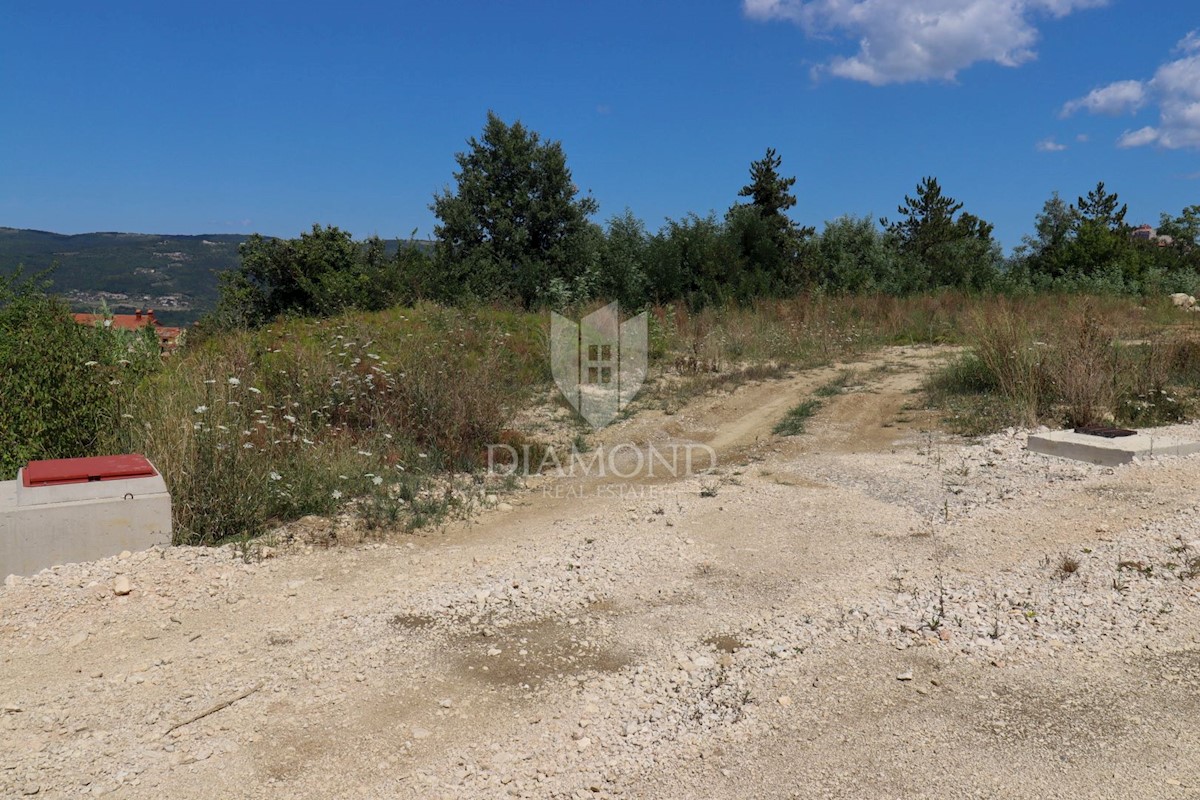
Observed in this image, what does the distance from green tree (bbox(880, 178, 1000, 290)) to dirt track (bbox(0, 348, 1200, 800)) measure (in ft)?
49.9

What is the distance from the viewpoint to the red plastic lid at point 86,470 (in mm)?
4559

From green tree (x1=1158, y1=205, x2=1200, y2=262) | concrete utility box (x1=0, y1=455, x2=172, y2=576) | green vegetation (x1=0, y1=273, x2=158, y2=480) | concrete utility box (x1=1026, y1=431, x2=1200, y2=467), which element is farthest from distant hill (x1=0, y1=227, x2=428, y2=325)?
green tree (x1=1158, y1=205, x2=1200, y2=262)

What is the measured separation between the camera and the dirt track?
9.74 ft

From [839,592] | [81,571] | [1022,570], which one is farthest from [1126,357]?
[81,571]

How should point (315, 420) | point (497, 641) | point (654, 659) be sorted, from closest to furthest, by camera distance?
point (654, 659) → point (497, 641) → point (315, 420)

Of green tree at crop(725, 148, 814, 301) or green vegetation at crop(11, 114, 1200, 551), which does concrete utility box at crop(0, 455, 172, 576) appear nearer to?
green vegetation at crop(11, 114, 1200, 551)

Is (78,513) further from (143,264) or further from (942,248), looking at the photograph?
(143,264)

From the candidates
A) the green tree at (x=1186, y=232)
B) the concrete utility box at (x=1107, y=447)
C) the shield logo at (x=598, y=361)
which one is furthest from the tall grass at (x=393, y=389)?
the green tree at (x=1186, y=232)

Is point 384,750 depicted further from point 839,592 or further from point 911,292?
point 911,292

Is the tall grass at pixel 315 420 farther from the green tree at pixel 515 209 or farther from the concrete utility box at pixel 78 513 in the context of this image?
the green tree at pixel 515 209

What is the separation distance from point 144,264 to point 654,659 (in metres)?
35.1

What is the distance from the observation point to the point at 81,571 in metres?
4.43

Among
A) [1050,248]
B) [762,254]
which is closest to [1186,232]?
[1050,248]

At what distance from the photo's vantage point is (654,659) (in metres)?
3.81
